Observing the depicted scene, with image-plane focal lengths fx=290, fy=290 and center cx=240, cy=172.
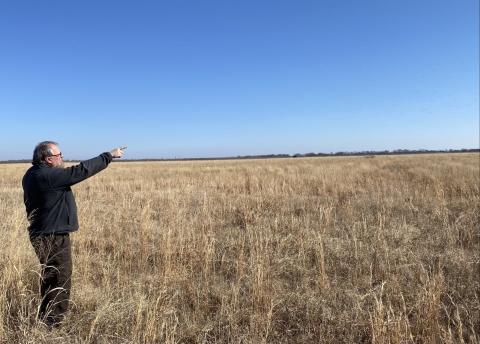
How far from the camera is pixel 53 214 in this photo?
9.37ft

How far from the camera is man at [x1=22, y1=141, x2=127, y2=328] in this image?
278 centimetres

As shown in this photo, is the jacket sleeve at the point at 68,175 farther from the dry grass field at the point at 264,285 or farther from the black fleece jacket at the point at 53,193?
the dry grass field at the point at 264,285

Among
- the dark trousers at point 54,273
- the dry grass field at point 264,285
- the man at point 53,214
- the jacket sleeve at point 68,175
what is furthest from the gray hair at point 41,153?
the dry grass field at point 264,285

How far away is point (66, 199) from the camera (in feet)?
9.73

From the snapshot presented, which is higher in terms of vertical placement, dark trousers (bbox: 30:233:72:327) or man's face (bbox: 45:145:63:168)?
man's face (bbox: 45:145:63:168)

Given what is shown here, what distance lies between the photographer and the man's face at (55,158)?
2.89 meters

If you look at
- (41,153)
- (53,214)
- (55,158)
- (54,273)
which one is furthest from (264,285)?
(41,153)

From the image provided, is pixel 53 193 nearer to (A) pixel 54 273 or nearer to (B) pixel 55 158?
(B) pixel 55 158

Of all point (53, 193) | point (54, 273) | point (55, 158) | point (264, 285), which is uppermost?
point (55, 158)

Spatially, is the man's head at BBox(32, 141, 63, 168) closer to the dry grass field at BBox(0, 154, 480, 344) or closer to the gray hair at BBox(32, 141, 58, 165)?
the gray hair at BBox(32, 141, 58, 165)

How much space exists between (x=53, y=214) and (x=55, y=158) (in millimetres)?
559

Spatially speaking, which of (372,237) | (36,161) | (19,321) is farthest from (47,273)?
(372,237)

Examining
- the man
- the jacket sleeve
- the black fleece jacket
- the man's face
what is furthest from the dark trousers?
the man's face

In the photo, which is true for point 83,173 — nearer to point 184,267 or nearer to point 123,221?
point 184,267
